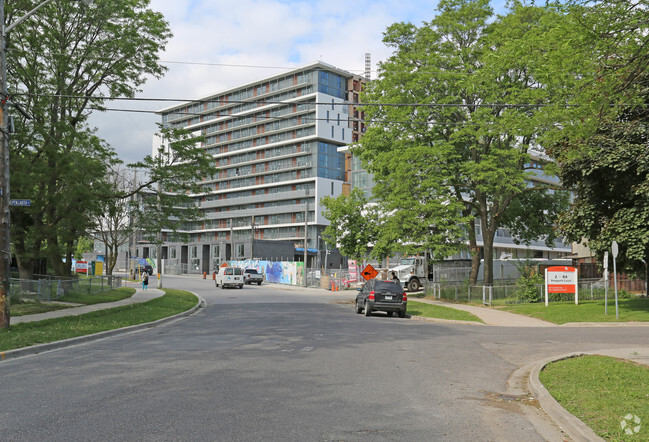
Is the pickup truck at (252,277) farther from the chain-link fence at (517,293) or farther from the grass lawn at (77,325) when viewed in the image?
the grass lawn at (77,325)

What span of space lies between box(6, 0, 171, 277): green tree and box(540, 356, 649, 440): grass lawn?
21532mm

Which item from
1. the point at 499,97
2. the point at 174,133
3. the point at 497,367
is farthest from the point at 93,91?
the point at 497,367

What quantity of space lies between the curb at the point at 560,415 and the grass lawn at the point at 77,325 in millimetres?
10880

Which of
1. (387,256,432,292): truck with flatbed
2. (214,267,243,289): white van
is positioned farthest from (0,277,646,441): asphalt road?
(214,267,243,289): white van

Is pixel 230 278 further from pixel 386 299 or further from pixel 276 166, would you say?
pixel 276 166

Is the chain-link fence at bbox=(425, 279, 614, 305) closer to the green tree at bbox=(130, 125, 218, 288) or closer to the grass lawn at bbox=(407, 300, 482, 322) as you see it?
the grass lawn at bbox=(407, 300, 482, 322)

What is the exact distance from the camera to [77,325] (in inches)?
667

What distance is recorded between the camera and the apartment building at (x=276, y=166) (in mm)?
96625

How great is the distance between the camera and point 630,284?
34.8m

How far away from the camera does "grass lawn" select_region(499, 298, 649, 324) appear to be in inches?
861

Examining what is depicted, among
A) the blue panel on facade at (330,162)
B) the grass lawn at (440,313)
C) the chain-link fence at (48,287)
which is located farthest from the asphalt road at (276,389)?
the blue panel on facade at (330,162)

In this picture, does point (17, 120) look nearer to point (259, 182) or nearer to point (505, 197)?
point (505, 197)

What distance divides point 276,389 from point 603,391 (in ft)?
15.6

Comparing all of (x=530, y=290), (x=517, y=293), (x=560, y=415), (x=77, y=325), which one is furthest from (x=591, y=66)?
(x=517, y=293)
